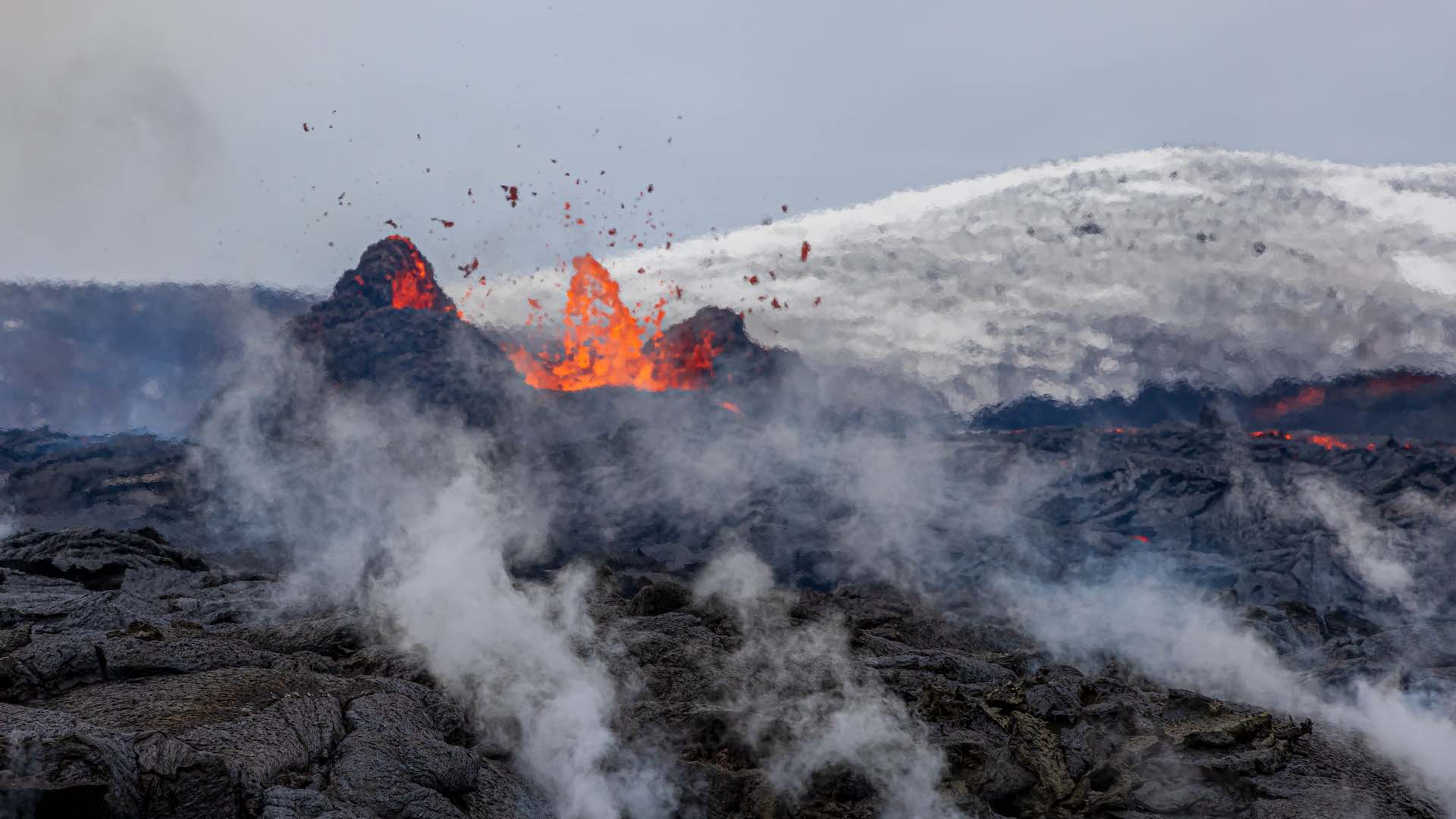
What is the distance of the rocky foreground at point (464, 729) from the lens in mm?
7977

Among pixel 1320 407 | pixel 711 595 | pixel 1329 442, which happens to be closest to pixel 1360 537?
pixel 1329 442

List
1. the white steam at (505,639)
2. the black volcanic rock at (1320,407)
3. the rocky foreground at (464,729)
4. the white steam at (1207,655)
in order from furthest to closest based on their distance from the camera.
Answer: the black volcanic rock at (1320,407), the white steam at (1207,655), the white steam at (505,639), the rocky foreground at (464,729)

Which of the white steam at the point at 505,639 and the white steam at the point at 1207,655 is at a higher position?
the white steam at the point at 1207,655

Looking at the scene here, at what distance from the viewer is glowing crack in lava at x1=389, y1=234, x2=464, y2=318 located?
6362 centimetres

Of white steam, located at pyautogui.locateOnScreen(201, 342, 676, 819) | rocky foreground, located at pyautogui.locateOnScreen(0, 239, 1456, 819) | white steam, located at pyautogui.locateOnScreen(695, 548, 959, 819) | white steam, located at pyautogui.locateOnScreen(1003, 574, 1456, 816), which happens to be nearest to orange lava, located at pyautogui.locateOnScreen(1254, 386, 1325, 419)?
rocky foreground, located at pyautogui.locateOnScreen(0, 239, 1456, 819)

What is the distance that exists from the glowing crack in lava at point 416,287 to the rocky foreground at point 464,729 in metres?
47.9

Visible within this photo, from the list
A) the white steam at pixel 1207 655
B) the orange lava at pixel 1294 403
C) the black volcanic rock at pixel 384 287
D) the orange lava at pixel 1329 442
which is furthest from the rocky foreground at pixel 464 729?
the black volcanic rock at pixel 384 287

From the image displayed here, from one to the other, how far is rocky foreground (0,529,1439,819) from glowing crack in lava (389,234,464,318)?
47923 millimetres

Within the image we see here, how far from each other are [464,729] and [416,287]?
188 ft

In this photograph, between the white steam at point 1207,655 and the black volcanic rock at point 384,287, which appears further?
the black volcanic rock at point 384,287

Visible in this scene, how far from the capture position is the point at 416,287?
213 feet

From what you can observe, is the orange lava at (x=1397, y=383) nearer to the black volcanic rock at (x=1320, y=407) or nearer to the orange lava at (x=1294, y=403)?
the black volcanic rock at (x=1320, y=407)

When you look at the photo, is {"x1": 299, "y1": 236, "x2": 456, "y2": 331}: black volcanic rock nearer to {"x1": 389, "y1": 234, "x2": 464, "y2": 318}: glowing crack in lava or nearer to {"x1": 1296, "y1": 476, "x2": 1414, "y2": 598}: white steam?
{"x1": 389, "y1": 234, "x2": 464, "y2": 318}: glowing crack in lava

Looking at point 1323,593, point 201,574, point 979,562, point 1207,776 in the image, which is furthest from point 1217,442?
point 201,574
